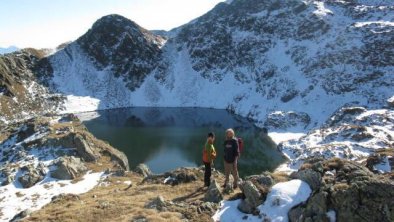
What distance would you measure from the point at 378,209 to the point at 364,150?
64.4 metres

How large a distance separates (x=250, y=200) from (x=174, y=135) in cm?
8859

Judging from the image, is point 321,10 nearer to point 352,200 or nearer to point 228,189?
point 228,189

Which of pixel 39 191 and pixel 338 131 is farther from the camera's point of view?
pixel 338 131

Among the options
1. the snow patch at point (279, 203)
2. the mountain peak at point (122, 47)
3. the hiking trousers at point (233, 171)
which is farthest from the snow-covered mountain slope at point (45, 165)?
the mountain peak at point (122, 47)

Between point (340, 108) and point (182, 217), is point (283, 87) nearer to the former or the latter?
point (340, 108)

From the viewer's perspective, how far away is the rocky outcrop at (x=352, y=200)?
17719 millimetres

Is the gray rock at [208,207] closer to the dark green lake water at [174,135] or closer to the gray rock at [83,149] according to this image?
the gray rock at [83,149]

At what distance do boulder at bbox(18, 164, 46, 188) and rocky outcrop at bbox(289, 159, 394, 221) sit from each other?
127 ft

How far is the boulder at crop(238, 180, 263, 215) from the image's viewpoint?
21000 mm

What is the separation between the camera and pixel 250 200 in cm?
2133

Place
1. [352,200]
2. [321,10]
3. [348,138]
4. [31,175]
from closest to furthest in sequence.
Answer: [352,200]
[31,175]
[348,138]
[321,10]

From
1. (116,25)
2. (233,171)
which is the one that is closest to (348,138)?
(233,171)

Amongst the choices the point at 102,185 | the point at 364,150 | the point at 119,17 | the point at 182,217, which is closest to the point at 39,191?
the point at 102,185

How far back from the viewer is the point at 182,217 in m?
21.5
